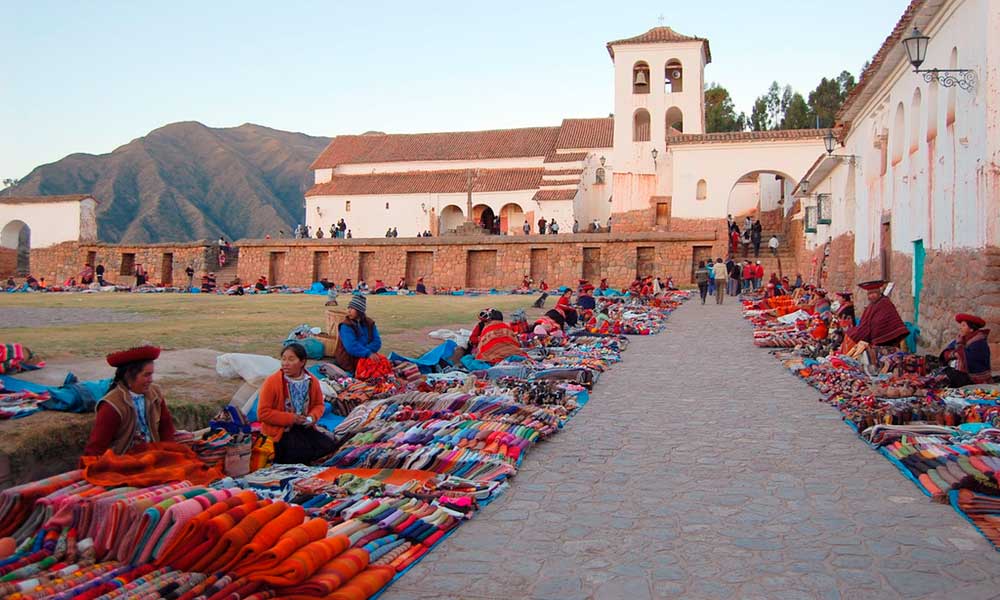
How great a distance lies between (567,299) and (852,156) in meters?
7.68

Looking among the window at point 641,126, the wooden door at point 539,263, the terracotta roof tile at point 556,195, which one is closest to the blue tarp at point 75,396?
the wooden door at point 539,263

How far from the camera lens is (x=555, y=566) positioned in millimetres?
4172

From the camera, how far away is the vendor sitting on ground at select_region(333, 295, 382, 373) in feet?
32.0

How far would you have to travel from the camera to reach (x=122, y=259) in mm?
37406

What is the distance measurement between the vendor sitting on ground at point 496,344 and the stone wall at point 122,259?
90.8 feet

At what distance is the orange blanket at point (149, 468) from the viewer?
4551 mm

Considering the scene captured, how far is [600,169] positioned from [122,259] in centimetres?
2425

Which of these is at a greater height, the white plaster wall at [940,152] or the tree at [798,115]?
the tree at [798,115]

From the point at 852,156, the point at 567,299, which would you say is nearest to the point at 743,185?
the point at 852,156

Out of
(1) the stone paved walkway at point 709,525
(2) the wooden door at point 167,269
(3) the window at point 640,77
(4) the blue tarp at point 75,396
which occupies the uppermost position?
(3) the window at point 640,77

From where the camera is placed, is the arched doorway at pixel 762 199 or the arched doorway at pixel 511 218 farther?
the arched doorway at pixel 511 218

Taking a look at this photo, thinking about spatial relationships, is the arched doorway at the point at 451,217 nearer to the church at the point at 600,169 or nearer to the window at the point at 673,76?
the church at the point at 600,169

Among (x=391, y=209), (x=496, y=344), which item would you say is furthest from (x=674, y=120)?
(x=496, y=344)

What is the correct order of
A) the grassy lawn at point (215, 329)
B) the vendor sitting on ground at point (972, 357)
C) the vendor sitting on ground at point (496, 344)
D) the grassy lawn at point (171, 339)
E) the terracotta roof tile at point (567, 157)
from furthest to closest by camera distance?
the terracotta roof tile at point (567, 157) → the vendor sitting on ground at point (496, 344) → the grassy lawn at point (215, 329) → the vendor sitting on ground at point (972, 357) → the grassy lawn at point (171, 339)
